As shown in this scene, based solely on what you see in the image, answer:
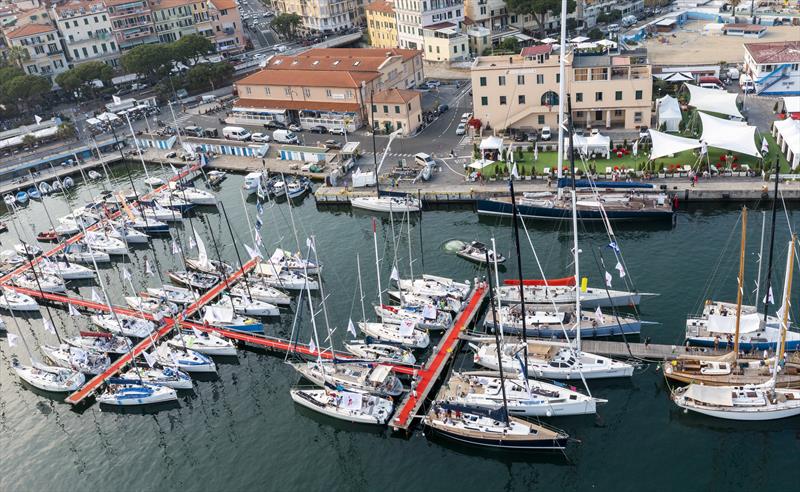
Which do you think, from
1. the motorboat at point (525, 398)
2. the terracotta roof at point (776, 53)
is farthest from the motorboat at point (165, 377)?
the terracotta roof at point (776, 53)

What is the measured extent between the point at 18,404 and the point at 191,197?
41.8 metres

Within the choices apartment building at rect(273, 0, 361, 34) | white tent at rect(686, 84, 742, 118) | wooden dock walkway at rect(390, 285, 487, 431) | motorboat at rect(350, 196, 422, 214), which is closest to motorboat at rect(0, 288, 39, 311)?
motorboat at rect(350, 196, 422, 214)

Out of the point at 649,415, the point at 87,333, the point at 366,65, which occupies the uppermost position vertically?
the point at 366,65

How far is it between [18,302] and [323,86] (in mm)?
60323

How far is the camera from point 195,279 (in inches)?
3039

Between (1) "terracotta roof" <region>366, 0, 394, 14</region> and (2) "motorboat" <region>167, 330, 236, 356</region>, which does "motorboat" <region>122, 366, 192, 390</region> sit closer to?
(2) "motorboat" <region>167, 330, 236, 356</region>

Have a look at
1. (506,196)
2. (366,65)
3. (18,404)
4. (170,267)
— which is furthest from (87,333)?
(366,65)

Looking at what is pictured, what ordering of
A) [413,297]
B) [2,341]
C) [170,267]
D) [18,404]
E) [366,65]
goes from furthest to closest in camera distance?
[366,65] < [170,267] < [2,341] < [413,297] < [18,404]

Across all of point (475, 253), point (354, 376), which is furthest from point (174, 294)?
point (475, 253)

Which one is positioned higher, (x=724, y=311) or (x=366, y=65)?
(x=366, y=65)

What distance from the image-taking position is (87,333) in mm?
68625

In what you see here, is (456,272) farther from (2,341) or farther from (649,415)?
(2,341)

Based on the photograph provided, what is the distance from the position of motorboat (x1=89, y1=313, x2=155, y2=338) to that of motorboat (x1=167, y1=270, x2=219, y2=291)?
735 cm

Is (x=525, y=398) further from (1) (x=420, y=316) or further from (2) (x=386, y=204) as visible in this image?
(2) (x=386, y=204)
